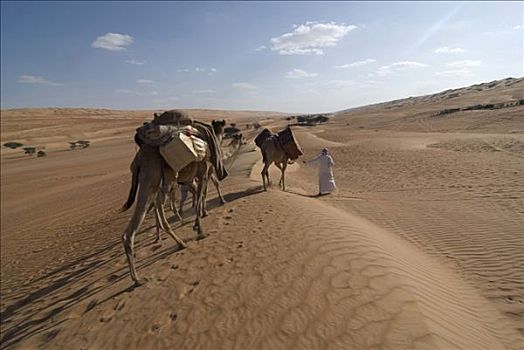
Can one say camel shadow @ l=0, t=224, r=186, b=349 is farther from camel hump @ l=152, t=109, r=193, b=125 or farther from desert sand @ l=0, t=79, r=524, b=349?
camel hump @ l=152, t=109, r=193, b=125

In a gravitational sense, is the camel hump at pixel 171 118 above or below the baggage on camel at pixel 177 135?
above

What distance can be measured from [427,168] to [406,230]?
8658mm

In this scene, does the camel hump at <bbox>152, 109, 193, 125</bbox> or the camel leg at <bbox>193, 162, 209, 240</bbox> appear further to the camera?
the camel leg at <bbox>193, 162, 209, 240</bbox>

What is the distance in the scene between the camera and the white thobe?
1220 centimetres

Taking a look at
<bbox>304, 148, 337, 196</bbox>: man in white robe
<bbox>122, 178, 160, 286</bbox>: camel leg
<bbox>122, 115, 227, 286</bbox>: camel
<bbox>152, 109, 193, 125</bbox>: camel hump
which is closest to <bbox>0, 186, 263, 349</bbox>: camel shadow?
<bbox>122, 178, 160, 286</bbox>: camel leg

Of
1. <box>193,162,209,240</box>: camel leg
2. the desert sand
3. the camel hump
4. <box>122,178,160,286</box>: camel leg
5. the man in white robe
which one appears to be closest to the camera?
the desert sand

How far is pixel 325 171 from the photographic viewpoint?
1229cm

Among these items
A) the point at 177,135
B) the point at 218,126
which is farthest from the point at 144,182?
the point at 218,126

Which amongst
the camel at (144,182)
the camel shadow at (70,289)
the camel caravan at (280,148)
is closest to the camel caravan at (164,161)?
the camel at (144,182)

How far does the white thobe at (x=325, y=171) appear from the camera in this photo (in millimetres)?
12195

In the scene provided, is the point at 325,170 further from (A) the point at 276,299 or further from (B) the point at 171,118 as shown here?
(A) the point at 276,299

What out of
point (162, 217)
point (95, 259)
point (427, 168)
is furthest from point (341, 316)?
point (427, 168)

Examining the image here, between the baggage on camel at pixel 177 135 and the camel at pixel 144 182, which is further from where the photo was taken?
the baggage on camel at pixel 177 135

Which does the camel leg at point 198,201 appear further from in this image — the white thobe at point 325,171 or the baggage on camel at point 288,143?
the white thobe at point 325,171
